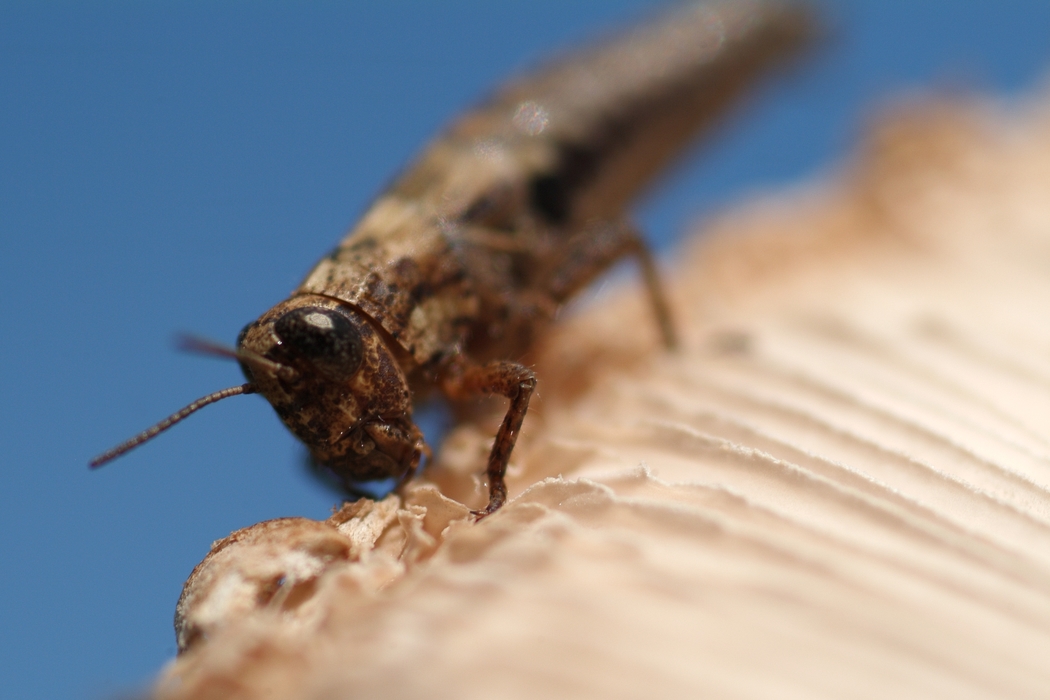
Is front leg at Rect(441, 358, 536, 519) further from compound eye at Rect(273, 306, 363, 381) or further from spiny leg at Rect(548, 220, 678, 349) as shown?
spiny leg at Rect(548, 220, 678, 349)

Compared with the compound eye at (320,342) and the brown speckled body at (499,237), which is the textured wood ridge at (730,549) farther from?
the compound eye at (320,342)

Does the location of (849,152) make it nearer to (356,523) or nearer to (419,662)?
(356,523)

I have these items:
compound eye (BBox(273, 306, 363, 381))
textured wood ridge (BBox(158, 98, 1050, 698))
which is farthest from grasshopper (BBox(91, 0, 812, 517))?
textured wood ridge (BBox(158, 98, 1050, 698))

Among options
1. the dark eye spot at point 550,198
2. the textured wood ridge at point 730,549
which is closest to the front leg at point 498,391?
the textured wood ridge at point 730,549

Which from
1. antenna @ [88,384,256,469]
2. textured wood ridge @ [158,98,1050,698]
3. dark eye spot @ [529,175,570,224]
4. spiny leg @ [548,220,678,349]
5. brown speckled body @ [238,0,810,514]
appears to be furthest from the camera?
dark eye spot @ [529,175,570,224]

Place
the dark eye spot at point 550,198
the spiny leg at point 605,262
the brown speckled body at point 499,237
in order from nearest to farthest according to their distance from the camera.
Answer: the brown speckled body at point 499,237 → the spiny leg at point 605,262 → the dark eye spot at point 550,198

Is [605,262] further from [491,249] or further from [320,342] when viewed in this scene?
[320,342]

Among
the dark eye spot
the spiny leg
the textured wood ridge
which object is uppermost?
the dark eye spot
